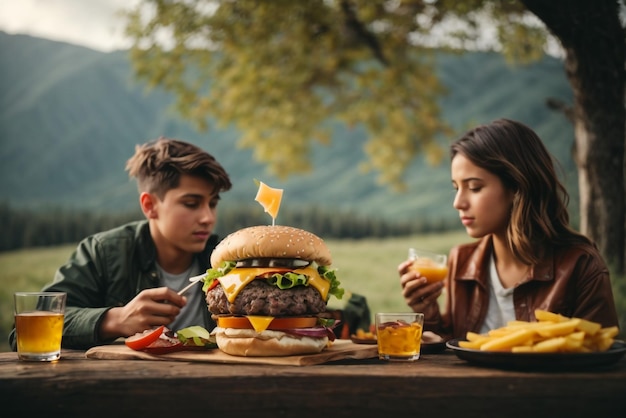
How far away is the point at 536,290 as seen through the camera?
3.12m

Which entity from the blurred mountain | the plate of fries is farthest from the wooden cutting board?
the blurred mountain

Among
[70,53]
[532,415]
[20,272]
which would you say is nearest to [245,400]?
[532,415]

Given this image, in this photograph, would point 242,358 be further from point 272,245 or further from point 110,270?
point 110,270

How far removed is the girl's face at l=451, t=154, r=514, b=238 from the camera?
10.0 feet

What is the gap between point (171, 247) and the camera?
356 cm

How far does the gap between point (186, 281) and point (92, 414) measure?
1.65 meters

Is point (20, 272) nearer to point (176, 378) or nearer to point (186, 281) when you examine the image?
point (186, 281)

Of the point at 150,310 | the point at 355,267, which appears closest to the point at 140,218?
the point at 355,267

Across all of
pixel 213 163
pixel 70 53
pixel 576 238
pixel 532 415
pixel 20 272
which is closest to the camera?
pixel 532 415

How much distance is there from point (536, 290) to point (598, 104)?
257cm

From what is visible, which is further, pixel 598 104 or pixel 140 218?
pixel 140 218

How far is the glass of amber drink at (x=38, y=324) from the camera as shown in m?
2.29

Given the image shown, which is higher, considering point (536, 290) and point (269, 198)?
point (269, 198)

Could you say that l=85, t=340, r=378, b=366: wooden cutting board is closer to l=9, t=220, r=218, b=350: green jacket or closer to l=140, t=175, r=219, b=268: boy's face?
l=9, t=220, r=218, b=350: green jacket
